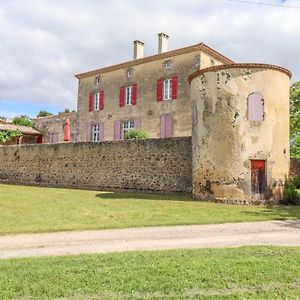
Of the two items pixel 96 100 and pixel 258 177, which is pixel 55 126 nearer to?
pixel 96 100

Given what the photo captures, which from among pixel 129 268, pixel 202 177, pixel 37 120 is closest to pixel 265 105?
pixel 202 177

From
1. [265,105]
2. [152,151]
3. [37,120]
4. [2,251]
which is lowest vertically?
[2,251]

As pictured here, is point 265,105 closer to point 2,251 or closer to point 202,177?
point 202,177

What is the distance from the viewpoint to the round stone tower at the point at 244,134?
15.5 metres

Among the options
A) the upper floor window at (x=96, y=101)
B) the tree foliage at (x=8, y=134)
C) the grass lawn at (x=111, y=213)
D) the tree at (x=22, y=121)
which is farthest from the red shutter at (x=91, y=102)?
the grass lawn at (x=111, y=213)

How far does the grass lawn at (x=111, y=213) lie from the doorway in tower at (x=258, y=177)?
3.07ft

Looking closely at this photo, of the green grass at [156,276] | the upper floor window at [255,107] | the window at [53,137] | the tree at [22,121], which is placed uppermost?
the tree at [22,121]

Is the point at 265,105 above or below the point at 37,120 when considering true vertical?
below

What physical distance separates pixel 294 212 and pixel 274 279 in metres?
8.96

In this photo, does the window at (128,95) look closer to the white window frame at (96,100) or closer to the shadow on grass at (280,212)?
the white window frame at (96,100)

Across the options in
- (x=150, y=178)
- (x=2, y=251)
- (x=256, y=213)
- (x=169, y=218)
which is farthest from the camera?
(x=150, y=178)

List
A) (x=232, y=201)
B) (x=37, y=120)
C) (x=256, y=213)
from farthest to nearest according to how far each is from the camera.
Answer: (x=37, y=120)
(x=232, y=201)
(x=256, y=213)

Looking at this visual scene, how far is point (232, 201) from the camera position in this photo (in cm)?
1537

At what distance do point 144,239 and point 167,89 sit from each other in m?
19.6
